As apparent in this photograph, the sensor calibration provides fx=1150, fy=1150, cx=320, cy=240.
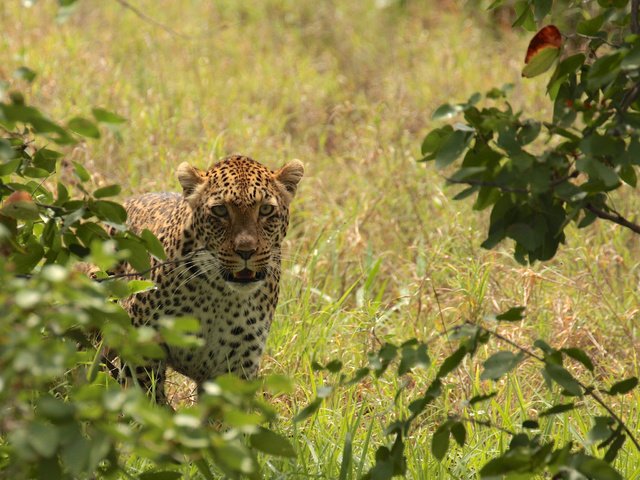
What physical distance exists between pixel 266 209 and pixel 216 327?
0.55m

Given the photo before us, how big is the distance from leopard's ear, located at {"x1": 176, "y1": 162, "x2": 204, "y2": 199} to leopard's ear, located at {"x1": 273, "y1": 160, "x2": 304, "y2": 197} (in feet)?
1.21

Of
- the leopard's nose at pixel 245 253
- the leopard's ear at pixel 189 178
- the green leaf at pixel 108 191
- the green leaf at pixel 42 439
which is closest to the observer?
the green leaf at pixel 42 439

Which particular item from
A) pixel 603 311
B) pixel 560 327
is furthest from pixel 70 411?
pixel 603 311

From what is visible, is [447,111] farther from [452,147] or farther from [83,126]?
[83,126]

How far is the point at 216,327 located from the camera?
4.90 meters

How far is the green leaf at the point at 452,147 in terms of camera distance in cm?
296

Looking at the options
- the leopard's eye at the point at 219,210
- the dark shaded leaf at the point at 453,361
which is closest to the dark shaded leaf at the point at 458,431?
the dark shaded leaf at the point at 453,361

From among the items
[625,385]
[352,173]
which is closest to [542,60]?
[625,385]

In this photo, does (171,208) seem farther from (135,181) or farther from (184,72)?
(184,72)

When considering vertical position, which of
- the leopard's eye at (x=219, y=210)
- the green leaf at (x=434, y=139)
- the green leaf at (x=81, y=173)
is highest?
the green leaf at (x=434, y=139)

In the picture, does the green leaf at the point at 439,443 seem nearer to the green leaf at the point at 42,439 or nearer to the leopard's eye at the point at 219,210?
the green leaf at the point at 42,439

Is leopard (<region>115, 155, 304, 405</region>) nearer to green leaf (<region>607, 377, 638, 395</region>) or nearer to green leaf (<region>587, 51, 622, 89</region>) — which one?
green leaf (<region>607, 377, 638, 395</region>)

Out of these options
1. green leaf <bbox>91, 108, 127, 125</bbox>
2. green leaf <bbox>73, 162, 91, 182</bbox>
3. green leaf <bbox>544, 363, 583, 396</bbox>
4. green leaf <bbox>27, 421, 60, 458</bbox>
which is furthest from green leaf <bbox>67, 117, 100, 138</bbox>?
green leaf <bbox>544, 363, 583, 396</bbox>

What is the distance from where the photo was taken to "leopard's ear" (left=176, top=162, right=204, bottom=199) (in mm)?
5047
